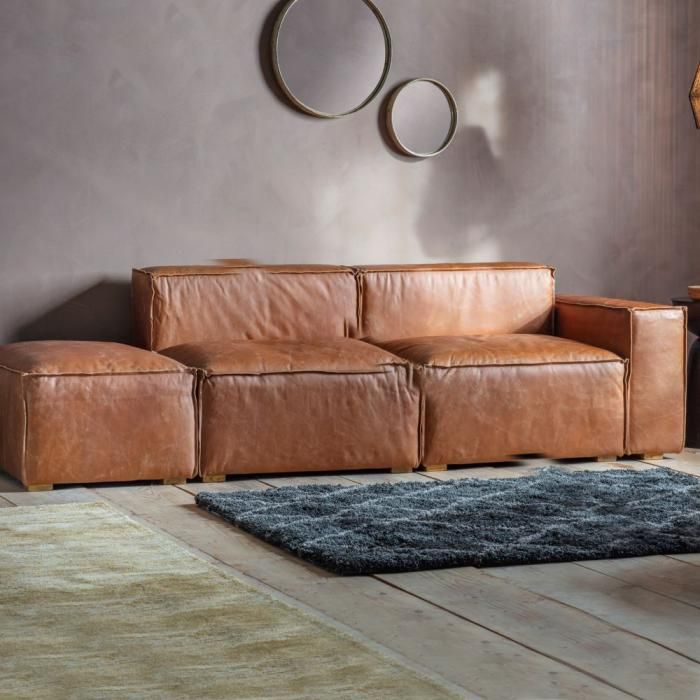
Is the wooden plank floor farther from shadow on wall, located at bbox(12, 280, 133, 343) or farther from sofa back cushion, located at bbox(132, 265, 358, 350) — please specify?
shadow on wall, located at bbox(12, 280, 133, 343)

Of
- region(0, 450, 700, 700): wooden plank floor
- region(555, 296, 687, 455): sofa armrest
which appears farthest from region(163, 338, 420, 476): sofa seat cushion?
region(555, 296, 687, 455): sofa armrest

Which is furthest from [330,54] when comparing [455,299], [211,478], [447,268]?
[211,478]

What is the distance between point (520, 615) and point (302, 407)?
174cm

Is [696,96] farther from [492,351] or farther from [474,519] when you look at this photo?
[474,519]

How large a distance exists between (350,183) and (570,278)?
1142 millimetres

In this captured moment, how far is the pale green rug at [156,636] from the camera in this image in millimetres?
2396

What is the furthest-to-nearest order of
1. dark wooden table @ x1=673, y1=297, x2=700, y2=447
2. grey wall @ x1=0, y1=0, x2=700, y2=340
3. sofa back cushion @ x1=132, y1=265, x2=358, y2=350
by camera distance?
dark wooden table @ x1=673, y1=297, x2=700, y2=447 < grey wall @ x1=0, y1=0, x2=700, y2=340 < sofa back cushion @ x1=132, y1=265, x2=358, y2=350

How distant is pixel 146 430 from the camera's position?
437cm

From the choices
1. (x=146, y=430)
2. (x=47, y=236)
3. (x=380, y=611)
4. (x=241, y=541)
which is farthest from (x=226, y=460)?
(x=380, y=611)

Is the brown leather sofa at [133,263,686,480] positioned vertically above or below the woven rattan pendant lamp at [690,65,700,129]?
below

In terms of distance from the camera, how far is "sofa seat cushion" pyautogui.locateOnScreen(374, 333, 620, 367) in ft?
15.4

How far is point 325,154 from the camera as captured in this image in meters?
5.52

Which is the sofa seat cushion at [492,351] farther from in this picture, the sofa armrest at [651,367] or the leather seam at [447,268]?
the leather seam at [447,268]

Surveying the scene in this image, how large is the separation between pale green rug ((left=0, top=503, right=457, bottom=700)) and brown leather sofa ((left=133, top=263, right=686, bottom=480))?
105 centimetres
